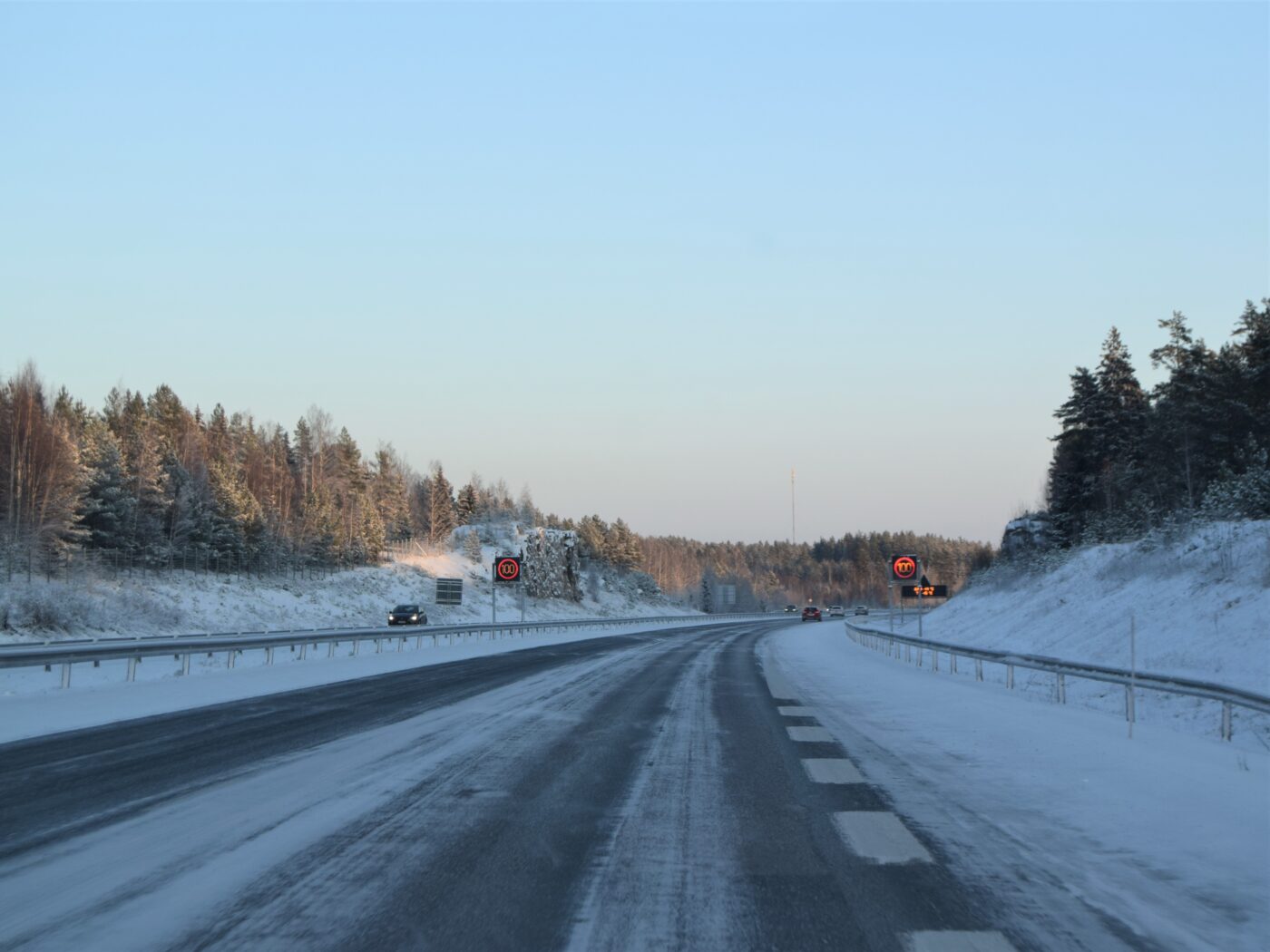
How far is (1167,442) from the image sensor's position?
184 ft

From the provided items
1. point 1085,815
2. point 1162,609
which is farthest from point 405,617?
point 1085,815

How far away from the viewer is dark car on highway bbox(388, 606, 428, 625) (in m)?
60.9

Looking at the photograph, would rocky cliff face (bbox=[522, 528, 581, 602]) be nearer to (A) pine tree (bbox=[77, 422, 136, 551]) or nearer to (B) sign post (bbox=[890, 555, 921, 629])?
(A) pine tree (bbox=[77, 422, 136, 551])

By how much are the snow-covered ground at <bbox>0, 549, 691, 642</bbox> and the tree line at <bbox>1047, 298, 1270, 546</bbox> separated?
4223 centimetres

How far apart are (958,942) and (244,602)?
226 ft

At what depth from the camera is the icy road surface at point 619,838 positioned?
5.31 meters

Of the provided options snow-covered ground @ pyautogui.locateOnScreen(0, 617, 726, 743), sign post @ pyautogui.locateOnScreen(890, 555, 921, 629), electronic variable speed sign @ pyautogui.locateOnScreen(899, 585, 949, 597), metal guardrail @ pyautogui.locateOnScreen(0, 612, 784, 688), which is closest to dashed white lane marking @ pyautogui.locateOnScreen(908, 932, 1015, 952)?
snow-covered ground @ pyautogui.locateOnScreen(0, 617, 726, 743)

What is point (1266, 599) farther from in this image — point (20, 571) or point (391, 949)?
point (20, 571)

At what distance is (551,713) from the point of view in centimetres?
1631

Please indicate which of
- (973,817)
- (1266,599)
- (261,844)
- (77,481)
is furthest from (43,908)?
(77,481)

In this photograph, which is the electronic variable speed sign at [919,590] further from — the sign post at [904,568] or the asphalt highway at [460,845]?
the asphalt highway at [460,845]

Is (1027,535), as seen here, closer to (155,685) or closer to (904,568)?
(904,568)

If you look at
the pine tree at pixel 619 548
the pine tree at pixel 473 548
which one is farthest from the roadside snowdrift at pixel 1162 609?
the pine tree at pixel 619 548

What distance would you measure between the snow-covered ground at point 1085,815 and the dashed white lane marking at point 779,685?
4498mm
